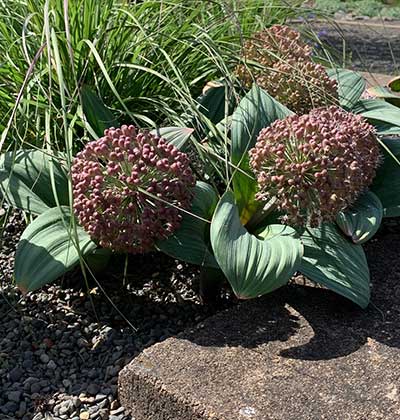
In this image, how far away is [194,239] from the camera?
5.48 ft

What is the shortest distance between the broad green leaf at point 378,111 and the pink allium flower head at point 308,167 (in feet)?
1.33

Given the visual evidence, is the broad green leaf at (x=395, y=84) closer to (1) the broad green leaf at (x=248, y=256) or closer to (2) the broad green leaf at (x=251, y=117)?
(2) the broad green leaf at (x=251, y=117)

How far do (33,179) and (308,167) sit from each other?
648 millimetres

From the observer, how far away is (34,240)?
1662mm

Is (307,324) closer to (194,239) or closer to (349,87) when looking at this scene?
(194,239)

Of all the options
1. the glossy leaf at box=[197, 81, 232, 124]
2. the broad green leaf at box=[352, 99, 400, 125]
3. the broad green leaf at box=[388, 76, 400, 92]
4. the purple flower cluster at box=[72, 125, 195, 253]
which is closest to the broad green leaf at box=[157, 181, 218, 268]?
the purple flower cluster at box=[72, 125, 195, 253]

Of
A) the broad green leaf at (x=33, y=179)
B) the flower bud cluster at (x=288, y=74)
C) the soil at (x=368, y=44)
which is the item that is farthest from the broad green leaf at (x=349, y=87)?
the soil at (x=368, y=44)

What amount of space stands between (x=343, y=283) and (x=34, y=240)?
0.67 metres

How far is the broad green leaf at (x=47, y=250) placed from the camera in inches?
63.1

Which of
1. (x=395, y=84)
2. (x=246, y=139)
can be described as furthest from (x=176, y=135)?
(x=395, y=84)

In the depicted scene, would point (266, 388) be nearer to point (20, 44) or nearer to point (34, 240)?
point (34, 240)

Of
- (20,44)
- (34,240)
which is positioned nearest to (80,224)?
(34,240)

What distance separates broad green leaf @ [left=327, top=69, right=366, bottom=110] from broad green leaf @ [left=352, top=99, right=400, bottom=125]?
2 cm

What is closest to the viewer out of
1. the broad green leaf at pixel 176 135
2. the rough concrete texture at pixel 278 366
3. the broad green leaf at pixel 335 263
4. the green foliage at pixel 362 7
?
the rough concrete texture at pixel 278 366
